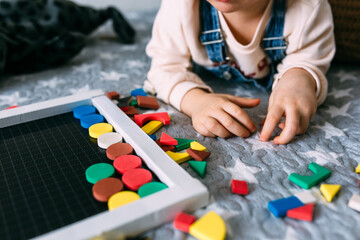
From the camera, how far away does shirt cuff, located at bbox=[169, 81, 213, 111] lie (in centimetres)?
71

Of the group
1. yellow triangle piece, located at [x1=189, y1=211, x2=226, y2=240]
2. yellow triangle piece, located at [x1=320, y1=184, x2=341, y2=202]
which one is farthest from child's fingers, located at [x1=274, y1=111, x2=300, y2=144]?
yellow triangle piece, located at [x1=189, y1=211, x2=226, y2=240]

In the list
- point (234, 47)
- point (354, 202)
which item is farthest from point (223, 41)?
point (354, 202)

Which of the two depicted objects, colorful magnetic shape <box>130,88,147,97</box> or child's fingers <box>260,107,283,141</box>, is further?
colorful magnetic shape <box>130,88,147,97</box>

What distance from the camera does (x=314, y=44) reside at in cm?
73

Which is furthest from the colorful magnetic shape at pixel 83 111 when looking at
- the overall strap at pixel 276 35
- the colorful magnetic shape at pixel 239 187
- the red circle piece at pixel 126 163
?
the overall strap at pixel 276 35

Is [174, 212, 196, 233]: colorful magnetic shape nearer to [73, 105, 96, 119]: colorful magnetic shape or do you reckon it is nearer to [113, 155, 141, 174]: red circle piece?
[113, 155, 141, 174]: red circle piece

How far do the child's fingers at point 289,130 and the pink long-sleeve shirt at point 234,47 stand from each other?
145 mm

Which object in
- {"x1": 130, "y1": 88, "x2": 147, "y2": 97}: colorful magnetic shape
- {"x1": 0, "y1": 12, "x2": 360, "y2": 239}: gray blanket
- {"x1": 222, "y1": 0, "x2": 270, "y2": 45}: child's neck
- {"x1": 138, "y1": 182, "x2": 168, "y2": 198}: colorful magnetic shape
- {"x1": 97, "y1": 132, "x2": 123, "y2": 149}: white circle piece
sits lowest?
{"x1": 0, "y1": 12, "x2": 360, "y2": 239}: gray blanket

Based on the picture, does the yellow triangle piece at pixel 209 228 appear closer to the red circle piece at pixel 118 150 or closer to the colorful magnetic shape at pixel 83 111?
the red circle piece at pixel 118 150

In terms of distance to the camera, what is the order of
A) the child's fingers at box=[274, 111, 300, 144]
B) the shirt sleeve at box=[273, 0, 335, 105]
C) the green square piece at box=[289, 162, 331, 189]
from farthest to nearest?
the shirt sleeve at box=[273, 0, 335, 105] < the child's fingers at box=[274, 111, 300, 144] < the green square piece at box=[289, 162, 331, 189]

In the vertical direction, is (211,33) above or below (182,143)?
above

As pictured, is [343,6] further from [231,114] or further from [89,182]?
[89,182]

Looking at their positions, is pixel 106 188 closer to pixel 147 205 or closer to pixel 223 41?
pixel 147 205

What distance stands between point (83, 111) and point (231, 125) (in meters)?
0.27
